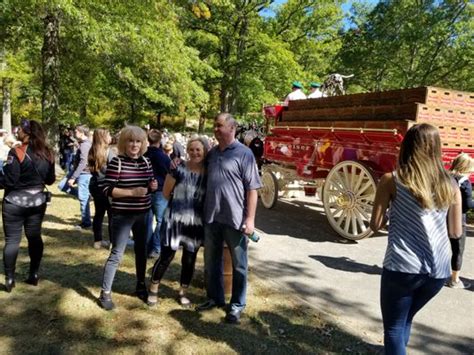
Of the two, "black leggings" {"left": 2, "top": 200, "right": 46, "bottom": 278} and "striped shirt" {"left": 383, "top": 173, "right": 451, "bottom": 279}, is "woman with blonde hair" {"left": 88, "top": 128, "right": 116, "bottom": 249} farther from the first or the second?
"striped shirt" {"left": 383, "top": 173, "right": 451, "bottom": 279}

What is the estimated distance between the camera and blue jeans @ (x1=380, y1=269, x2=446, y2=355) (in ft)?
7.87

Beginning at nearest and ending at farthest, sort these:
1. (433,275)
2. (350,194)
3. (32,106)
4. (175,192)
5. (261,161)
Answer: (433,275) → (175,192) → (350,194) → (261,161) → (32,106)

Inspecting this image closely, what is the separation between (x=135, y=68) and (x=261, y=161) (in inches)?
246

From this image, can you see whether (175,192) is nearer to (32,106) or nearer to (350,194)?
(350,194)

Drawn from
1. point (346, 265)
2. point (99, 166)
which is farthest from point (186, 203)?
point (346, 265)

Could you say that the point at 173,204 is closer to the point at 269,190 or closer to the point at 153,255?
the point at 153,255

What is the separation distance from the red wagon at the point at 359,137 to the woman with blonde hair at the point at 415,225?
10.9 feet

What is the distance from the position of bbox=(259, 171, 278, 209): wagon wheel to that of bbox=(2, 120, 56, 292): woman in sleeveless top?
5.33m

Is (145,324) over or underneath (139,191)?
underneath

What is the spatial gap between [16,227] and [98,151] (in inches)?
70.7

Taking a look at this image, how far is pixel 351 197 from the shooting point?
6379 mm

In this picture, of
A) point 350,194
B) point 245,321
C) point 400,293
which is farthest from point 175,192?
point 350,194

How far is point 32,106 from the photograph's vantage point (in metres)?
32.7

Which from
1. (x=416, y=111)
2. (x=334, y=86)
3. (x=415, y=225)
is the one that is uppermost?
(x=334, y=86)
